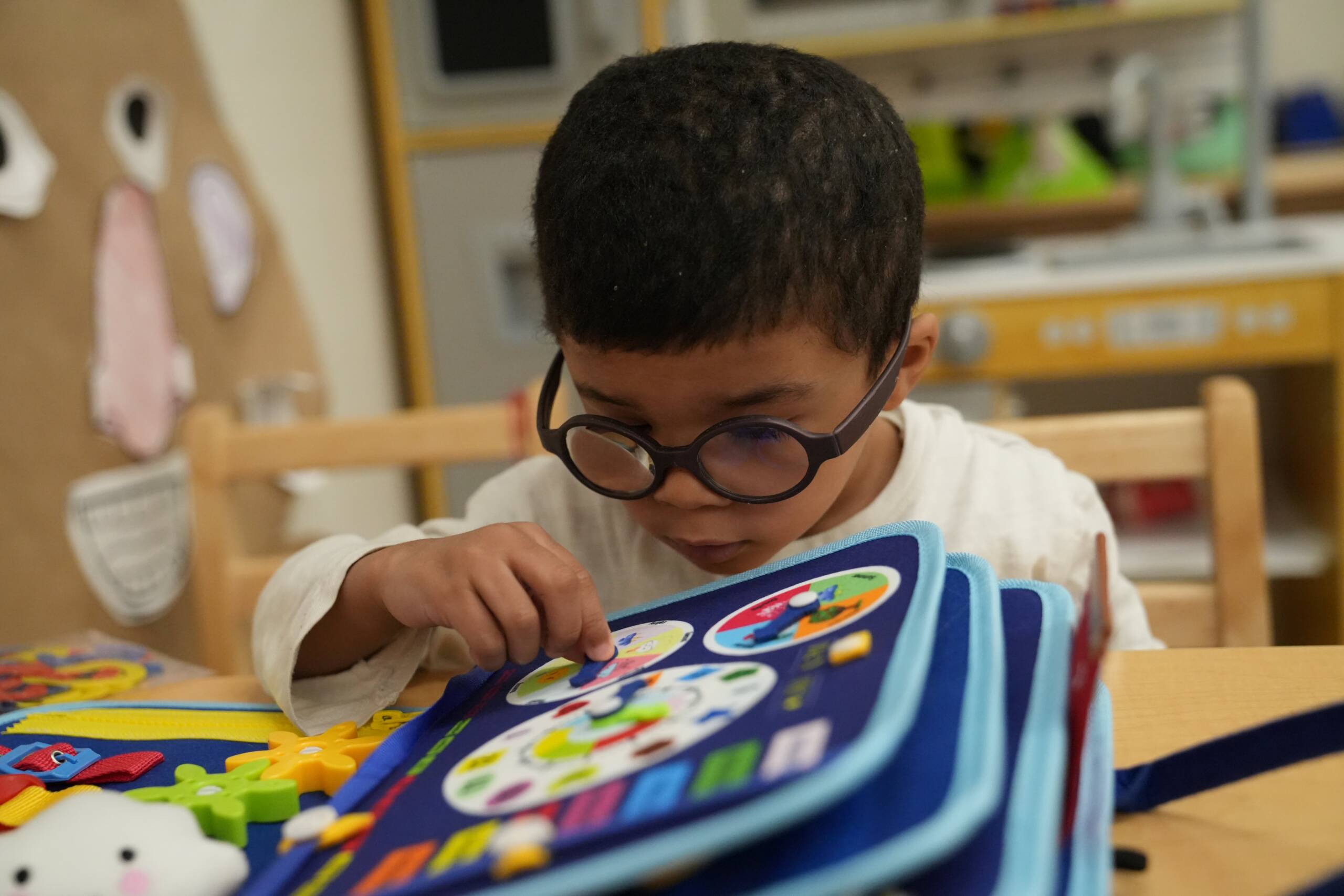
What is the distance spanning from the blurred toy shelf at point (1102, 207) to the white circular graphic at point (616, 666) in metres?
1.76

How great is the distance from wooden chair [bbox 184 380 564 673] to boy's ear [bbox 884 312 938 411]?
0.45m

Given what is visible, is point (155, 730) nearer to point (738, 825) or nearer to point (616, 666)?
point (616, 666)

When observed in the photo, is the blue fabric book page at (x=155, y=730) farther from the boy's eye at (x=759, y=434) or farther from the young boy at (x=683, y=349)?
the boy's eye at (x=759, y=434)

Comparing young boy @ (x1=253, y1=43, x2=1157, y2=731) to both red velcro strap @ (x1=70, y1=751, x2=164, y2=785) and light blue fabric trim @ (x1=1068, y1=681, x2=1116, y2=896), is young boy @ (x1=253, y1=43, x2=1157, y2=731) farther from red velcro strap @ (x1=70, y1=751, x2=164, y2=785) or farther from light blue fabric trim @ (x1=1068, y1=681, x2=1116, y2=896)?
light blue fabric trim @ (x1=1068, y1=681, x2=1116, y2=896)

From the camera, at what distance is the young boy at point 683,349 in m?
0.53

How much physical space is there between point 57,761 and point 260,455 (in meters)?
0.60

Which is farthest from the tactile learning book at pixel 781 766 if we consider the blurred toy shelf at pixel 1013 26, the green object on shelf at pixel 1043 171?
the green object on shelf at pixel 1043 171

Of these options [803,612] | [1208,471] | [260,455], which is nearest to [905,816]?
[803,612]

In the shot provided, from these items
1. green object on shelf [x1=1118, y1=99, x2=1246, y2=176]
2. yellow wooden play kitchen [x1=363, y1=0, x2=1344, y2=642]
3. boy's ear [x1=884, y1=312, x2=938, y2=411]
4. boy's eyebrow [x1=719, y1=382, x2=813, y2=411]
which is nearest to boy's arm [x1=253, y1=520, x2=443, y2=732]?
boy's eyebrow [x1=719, y1=382, x2=813, y2=411]

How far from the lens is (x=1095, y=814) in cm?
33

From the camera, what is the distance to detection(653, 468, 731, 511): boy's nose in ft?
1.86

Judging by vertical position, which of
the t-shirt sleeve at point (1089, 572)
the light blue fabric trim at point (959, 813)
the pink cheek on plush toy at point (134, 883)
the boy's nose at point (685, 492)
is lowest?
the t-shirt sleeve at point (1089, 572)

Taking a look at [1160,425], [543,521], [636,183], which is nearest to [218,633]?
[543,521]

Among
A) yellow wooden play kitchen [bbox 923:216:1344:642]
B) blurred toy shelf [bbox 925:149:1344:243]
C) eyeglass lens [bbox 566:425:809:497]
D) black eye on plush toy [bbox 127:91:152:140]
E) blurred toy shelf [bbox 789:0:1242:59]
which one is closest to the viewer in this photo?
eyeglass lens [bbox 566:425:809:497]
